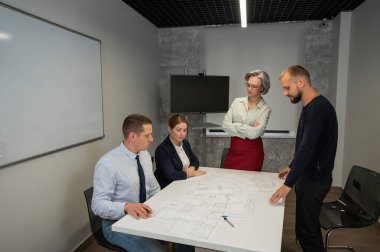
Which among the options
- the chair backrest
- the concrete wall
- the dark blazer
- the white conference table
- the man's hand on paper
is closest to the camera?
the white conference table

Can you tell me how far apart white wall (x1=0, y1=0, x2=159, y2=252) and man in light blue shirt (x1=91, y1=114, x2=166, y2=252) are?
2.29 ft

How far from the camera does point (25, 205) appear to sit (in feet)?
6.47

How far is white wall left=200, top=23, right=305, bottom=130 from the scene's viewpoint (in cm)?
447

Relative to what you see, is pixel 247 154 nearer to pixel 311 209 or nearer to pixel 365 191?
pixel 311 209

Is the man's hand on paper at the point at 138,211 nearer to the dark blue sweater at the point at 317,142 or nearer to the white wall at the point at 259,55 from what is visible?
the dark blue sweater at the point at 317,142

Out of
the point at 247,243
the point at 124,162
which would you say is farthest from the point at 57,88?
the point at 247,243

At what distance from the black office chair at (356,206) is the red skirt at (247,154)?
0.70 meters

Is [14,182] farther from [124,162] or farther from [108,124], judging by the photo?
[108,124]

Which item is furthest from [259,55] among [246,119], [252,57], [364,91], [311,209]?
[311,209]

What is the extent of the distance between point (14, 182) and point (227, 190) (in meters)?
1.48

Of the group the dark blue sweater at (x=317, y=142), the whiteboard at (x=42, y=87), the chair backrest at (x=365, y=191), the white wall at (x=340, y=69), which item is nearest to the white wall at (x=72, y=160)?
the whiteboard at (x=42, y=87)

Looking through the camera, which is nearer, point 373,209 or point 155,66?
point 373,209

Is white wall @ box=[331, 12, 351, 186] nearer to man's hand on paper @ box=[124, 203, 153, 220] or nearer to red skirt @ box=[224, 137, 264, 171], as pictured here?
red skirt @ box=[224, 137, 264, 171]

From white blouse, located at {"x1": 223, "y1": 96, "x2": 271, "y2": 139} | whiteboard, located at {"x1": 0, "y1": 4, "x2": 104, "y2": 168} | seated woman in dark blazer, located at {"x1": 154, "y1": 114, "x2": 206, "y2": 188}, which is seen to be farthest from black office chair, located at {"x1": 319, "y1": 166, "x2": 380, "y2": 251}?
→ whiteboard, located at {"x1": 0, "y1": 4, "x2": 104, "y2": 168}
